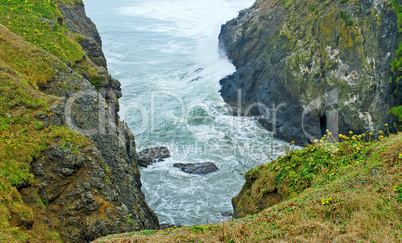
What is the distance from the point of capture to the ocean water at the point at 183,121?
63.8ft

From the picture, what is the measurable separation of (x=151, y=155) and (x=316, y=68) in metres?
15.1

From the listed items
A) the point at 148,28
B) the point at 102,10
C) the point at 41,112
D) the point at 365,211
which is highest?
the point at 102,10

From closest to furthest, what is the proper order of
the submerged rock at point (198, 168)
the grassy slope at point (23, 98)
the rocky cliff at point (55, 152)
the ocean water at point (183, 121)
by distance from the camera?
1. the grassy slope at point (23, 98)
2. the rocky cliff at point (55, 152)
3. the ocean water at point (183, 121)
4. the submerged rock at point (198, 168)

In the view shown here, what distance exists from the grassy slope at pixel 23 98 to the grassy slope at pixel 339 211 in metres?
3.42

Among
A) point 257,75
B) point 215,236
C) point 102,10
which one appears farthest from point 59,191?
point 102,10

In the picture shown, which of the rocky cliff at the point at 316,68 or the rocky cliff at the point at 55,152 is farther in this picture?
the rocky cliff at the point at 316,68

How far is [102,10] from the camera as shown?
91.9 m

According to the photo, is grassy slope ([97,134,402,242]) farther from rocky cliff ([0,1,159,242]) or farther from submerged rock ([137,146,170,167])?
submerged rock ([137,146,170,167])

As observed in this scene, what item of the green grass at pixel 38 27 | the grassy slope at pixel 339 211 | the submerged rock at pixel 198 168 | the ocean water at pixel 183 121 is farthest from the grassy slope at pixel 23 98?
the submerged rock at pixel 198 168

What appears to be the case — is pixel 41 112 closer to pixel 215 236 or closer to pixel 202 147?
pixel 215 236

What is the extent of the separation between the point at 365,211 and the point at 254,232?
228cm

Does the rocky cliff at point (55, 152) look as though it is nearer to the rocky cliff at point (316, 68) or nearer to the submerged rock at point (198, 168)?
the submerged rock at point (198, 168)

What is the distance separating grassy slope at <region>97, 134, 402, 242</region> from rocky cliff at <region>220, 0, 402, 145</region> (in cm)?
1210

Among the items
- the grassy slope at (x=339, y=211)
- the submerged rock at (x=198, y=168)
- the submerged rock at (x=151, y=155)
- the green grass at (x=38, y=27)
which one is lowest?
the submerged rock at (x=198, y=168)
